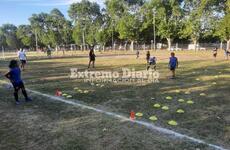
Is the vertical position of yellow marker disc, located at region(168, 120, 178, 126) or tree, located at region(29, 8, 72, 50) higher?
tree, located at region(29, 8, 72, 50)

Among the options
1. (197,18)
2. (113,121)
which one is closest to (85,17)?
(197,18)

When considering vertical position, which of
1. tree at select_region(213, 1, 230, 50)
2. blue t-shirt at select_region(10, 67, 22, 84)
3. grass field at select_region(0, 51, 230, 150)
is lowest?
grass field at select_region(0, 51, 230, 150)

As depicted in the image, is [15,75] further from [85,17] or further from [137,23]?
[85,17]

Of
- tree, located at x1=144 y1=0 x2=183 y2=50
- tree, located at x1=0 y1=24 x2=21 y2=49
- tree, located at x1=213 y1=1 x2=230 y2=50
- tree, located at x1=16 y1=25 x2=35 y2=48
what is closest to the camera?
tree, located at x1=213 y1=1 x2=230 y2=50

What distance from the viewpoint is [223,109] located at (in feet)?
32.3

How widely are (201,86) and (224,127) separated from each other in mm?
7128

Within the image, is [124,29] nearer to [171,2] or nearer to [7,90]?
[171,2]

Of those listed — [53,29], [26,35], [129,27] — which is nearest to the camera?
[129,27]

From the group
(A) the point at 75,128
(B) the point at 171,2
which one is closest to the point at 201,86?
(A) the point at 75,128

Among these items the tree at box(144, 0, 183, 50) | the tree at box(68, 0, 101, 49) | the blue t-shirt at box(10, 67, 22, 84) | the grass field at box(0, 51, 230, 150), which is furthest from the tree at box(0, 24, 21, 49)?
the blue t-shirt at box(10, 67, 22, 84)

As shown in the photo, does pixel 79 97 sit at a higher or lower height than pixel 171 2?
lower

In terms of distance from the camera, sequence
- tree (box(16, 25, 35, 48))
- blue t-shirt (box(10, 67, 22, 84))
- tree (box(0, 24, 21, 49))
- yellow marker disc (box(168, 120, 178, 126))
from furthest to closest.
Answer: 1. tree (box(0, 24, 21, 49))
2. tree (box(16, 25, 35, 48))
3. blue t-shirt (box(10, 67, 22, 84))
4. yellow marker disc (box(168, 120, 178, 126))

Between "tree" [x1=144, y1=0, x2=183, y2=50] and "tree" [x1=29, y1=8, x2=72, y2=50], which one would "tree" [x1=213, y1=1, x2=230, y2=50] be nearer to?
"tree" [x1=144, y1=0, x2=183, y2=50]

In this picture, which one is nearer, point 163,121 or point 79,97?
point 163,121
